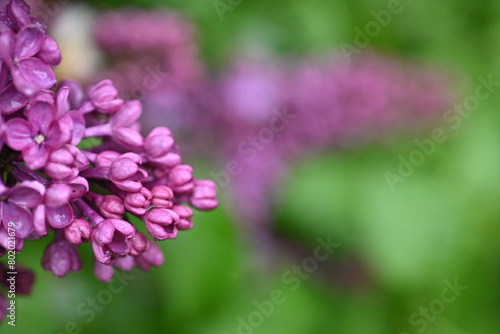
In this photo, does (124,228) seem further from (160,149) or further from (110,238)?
(160,149)

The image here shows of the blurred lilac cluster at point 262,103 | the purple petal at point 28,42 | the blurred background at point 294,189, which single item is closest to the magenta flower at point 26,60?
the purple petal at point 28,42

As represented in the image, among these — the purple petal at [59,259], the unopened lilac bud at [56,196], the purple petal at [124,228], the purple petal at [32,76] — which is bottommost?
the purple petal at [59,259]

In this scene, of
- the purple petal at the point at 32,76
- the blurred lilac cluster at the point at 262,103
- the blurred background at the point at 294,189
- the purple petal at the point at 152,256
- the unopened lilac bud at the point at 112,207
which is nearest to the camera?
the purple petal at the point at 32,76

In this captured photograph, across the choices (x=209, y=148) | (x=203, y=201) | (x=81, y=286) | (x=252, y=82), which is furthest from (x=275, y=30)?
(x=203, y=201)

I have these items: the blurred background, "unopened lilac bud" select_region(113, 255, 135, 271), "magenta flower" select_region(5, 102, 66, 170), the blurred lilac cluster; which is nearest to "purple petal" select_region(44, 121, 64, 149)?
"magenta flower" select_region(5, 102, 66, 170)

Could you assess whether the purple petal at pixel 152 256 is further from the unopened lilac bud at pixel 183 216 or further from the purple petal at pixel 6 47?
the purple petal at pixel 6 47

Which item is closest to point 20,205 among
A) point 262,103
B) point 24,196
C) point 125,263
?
point 24,196

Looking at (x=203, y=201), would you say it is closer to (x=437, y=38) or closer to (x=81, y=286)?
(x=81, y=286)
